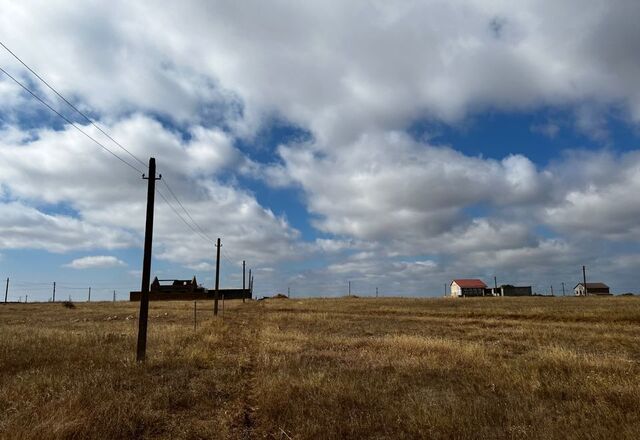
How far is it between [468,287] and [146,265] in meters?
131

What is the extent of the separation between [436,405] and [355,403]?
1.61 metres

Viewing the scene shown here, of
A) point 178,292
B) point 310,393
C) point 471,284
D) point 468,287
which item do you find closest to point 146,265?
point 310,393

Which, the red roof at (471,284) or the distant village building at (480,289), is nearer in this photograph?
the distant village building at (480,289)

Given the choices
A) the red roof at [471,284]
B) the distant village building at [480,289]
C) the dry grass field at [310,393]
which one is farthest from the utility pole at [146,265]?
the red roof at [471,284]

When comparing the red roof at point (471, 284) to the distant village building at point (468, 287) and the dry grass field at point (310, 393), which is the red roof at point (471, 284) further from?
the dry grass field at point (310, 393)

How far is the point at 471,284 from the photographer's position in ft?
451

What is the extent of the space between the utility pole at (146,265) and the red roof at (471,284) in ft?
427

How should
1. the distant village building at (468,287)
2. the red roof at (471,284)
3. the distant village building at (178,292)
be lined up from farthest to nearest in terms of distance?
the red roof at (471,284) → the distant village building at (468,287) → the distant village building at (178,292)

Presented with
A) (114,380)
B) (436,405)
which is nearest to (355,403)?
(436,405)

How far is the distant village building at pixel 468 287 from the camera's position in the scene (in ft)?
442

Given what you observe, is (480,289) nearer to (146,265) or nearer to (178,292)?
(178,292)

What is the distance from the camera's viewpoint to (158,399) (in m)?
9.63

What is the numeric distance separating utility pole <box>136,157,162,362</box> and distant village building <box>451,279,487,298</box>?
127 meters

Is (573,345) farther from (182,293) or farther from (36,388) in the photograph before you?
(182,293)
